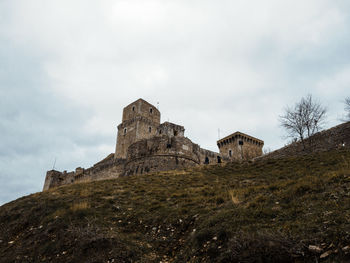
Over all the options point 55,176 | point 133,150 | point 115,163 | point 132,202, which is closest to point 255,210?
point 132,202

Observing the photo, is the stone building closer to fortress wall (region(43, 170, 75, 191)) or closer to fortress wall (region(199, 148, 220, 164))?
fortress wall (region(199, 148, 220, 164))

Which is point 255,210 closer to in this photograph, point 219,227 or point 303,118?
point 219,227

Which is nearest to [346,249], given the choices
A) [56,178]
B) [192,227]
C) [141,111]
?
[192,227]

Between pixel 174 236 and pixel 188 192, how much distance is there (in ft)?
14.0

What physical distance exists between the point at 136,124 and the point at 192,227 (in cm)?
3975

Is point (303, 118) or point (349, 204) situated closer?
point (349, 204)

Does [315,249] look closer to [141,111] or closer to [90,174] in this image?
[90,174]

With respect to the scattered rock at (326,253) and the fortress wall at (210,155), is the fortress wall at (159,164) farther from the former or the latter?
the scattered rock at (326,253)

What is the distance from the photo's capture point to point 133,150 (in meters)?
24.5

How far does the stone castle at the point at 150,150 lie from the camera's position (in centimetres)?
2274

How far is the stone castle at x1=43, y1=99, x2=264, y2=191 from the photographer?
22.7 m

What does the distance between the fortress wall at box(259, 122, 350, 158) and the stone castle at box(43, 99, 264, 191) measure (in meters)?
8.07

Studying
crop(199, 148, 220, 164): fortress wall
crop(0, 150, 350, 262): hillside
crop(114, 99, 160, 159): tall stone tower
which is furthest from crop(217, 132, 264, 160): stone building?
crop(0, 150, 350, 262): hillside

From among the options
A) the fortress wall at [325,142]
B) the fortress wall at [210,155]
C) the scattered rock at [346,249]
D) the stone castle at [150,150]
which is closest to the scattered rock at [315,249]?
the scattered rock at [346,249]
